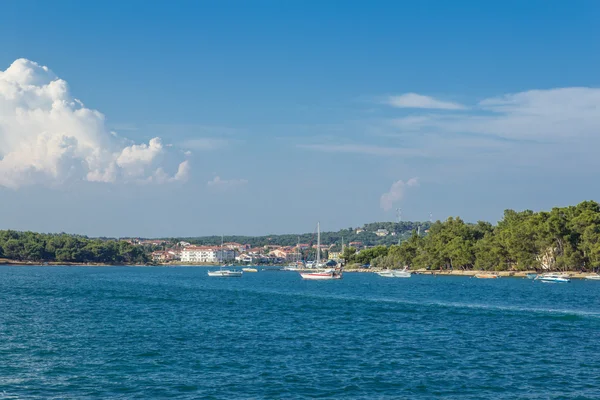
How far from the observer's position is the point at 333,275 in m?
128

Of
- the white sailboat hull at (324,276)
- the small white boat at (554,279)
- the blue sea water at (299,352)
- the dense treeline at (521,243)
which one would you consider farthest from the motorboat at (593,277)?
the blue sea water at (299,352)

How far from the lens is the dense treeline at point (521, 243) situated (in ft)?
402

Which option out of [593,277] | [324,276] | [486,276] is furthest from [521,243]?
[324,276]

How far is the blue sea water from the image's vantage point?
24281mm

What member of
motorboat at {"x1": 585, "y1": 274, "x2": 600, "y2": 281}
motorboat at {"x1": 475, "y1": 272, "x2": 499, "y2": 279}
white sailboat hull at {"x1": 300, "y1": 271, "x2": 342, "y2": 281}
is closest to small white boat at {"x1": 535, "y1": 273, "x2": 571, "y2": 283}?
motorboat at {"x1": 585, "y1": 274, "x2": 600, "y2": 281}

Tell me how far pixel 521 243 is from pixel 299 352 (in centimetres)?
10818

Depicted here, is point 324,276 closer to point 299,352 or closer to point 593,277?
point 593,277

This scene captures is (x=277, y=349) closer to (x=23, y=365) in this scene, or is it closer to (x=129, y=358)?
(x=129, y=358)

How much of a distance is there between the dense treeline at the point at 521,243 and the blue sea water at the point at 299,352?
69.7 m

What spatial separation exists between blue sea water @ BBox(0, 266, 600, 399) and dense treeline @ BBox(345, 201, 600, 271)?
6971 cm

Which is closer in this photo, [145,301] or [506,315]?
[506,315]

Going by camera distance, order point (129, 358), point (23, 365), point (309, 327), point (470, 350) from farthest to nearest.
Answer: point (309, 327) < point (470, 350) < point (129, 358) < point (23, 365)

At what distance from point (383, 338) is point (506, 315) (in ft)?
57.0

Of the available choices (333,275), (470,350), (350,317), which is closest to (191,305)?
(350,317)
